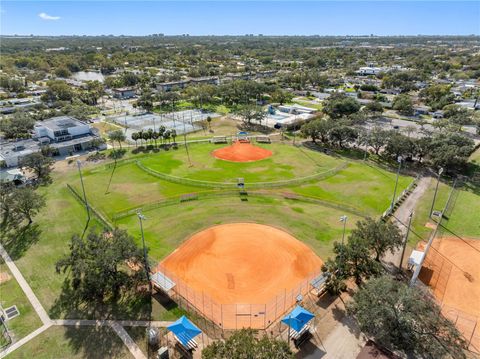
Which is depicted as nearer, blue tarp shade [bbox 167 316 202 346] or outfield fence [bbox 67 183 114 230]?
blue tarp shade [bbox 167 316 202 346]

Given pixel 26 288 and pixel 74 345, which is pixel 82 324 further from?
pixel 26 288

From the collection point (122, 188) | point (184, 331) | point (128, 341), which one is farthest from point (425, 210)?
point (122, 188)

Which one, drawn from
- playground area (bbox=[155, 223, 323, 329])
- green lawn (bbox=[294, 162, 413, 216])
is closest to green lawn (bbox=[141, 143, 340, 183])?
green lawn (bbox=[294, 162, 413, 216])

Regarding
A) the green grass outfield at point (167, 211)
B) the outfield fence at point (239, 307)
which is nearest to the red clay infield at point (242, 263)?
the outfield fence at point (239, 307)

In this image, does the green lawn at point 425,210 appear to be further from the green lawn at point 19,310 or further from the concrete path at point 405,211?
the green lawn at point 19,310

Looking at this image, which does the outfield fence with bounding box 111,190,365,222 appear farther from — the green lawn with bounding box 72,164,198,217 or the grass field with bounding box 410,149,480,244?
the grass field with bounding box 410,149,480,244

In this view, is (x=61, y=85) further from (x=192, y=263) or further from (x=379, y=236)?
(x=379, y=236)
